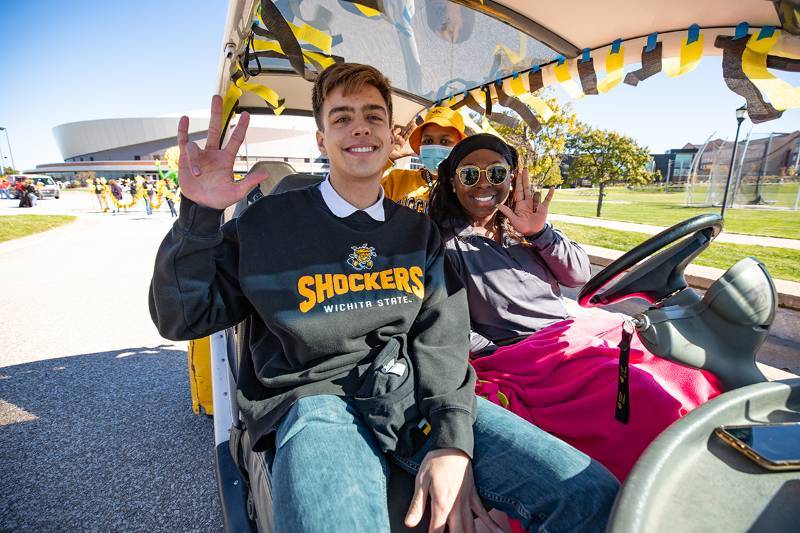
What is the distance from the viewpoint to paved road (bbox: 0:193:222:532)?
1.98 meters

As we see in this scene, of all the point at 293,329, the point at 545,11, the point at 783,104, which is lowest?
the point at 293,329

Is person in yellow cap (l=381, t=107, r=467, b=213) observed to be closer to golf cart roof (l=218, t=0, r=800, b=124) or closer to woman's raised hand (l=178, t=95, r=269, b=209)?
golf cart roof (l=218, t=0, r=800, b=124)

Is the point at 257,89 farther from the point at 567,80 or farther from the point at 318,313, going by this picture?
the point at 567,80

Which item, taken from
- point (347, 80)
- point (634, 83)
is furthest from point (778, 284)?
point (347, 80)

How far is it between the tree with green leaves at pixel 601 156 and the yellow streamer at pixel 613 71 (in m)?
18.1

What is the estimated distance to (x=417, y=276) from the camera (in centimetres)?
151

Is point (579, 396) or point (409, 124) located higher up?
point (409, 124)

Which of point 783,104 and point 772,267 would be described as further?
point 772,267

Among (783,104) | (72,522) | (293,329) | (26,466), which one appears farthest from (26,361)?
(783,104)

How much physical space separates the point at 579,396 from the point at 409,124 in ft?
9.94

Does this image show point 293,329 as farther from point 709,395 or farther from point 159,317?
point 709,395

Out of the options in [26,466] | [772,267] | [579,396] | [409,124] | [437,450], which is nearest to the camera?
[437,450]

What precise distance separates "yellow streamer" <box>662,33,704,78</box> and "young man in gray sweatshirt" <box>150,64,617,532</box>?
1.44 meters

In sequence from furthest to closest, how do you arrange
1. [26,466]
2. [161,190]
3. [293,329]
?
[161,190], [26,466], [293,329]
